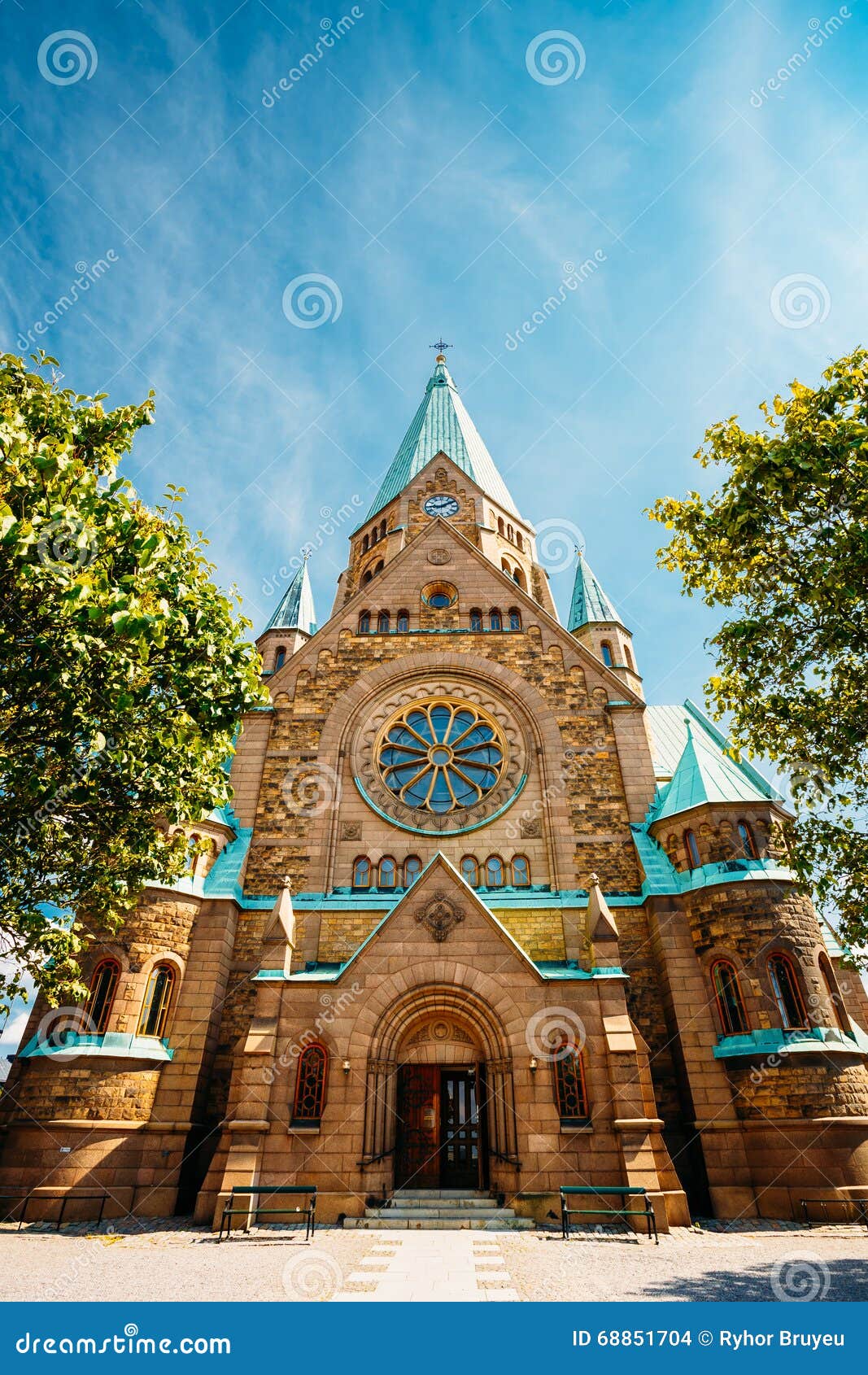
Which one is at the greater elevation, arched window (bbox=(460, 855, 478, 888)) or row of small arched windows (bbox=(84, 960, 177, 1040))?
arched window (bbox=(460, 855, 478, 888))

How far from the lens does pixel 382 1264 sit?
33.3 feet

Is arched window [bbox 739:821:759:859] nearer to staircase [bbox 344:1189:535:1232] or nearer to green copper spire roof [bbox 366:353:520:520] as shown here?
staircase [bbox 344:1189:535:1232]

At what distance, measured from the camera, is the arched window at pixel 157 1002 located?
17359mm

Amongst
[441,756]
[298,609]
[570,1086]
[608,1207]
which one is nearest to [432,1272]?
[608,1207]

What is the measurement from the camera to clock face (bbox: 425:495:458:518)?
110 feet

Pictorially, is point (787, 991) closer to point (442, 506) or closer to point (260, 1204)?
A: point (260, 1204)

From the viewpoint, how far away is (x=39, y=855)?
13.0m

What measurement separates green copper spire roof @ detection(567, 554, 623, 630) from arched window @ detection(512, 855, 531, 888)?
11991 millimetres

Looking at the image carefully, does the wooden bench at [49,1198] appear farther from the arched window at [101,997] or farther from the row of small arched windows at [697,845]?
the row of small arched windows at [697,845]

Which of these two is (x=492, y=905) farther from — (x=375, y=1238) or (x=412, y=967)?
(x=375, y=1238)

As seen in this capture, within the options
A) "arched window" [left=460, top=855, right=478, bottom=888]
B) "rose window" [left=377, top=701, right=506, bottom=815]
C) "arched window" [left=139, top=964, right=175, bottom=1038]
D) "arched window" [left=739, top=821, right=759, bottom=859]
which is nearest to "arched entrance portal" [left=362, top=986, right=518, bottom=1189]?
"arched window" [left=460, top=855, right=478, bottom=888]

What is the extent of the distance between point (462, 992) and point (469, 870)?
4396 mm

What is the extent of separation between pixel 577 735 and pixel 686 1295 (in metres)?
15.4

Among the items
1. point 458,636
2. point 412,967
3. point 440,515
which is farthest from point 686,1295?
point 440,515
